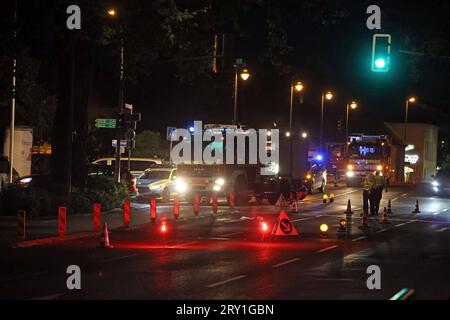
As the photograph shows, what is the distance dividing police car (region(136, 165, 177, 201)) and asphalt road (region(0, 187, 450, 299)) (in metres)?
10.7

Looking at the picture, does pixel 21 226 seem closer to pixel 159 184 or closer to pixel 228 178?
pixel 228 178

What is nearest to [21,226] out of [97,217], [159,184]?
[97,217]

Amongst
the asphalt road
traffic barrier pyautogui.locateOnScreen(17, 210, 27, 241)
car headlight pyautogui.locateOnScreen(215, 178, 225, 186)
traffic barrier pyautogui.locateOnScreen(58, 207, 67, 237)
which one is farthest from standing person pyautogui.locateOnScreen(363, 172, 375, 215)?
traffic barrier pyautogui.locateOnScreen(17, 210, 27, 241)

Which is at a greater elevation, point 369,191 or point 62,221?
point 369,191

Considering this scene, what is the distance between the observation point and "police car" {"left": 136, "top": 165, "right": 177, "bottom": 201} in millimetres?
36500

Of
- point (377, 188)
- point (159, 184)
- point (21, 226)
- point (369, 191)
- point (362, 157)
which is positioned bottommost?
point (21, 226)

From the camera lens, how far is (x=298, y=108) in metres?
81.4

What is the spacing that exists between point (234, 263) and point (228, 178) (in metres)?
17.9

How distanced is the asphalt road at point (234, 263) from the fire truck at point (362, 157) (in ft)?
91.0

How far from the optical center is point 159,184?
120ft

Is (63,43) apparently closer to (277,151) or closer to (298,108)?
(277,151)

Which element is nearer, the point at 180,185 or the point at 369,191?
the point at 369,191
